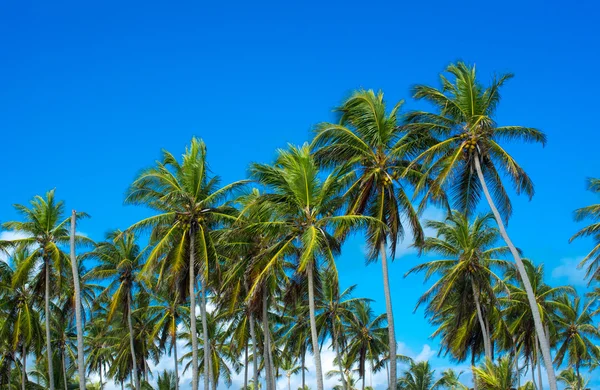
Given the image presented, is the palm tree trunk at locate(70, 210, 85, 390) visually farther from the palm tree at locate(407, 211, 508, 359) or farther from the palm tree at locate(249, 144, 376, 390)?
the palm tree at locate(407, 211, 508, 359)

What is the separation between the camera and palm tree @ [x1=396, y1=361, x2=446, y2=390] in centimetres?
5344

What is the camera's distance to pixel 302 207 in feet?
86.9

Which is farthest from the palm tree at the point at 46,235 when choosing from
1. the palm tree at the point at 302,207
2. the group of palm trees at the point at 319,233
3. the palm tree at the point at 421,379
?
the palm tree at the point at 421,379

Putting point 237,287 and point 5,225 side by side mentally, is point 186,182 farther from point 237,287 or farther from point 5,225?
point 5,225

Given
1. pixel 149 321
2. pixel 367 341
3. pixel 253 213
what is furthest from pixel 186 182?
pixel 367 341

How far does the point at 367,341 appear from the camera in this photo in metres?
51.6


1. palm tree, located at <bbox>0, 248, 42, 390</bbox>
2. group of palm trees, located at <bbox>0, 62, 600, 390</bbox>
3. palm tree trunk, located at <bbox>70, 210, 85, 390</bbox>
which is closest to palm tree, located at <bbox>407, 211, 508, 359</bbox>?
group of palm trees, located at <bbox>0, 62, 600, 390</bbox>

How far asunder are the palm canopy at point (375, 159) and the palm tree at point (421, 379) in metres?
28.3

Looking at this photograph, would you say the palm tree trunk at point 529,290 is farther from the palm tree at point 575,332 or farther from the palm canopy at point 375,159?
the palm tree at point 575,332

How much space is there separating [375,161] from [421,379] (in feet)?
102

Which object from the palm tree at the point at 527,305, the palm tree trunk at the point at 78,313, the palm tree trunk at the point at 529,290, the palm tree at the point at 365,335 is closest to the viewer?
the palm tree trunk at the point at 529,290

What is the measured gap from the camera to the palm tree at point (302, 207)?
25.9 m

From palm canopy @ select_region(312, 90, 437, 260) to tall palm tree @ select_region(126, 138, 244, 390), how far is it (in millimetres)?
5371

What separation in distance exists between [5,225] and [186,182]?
516 inches
